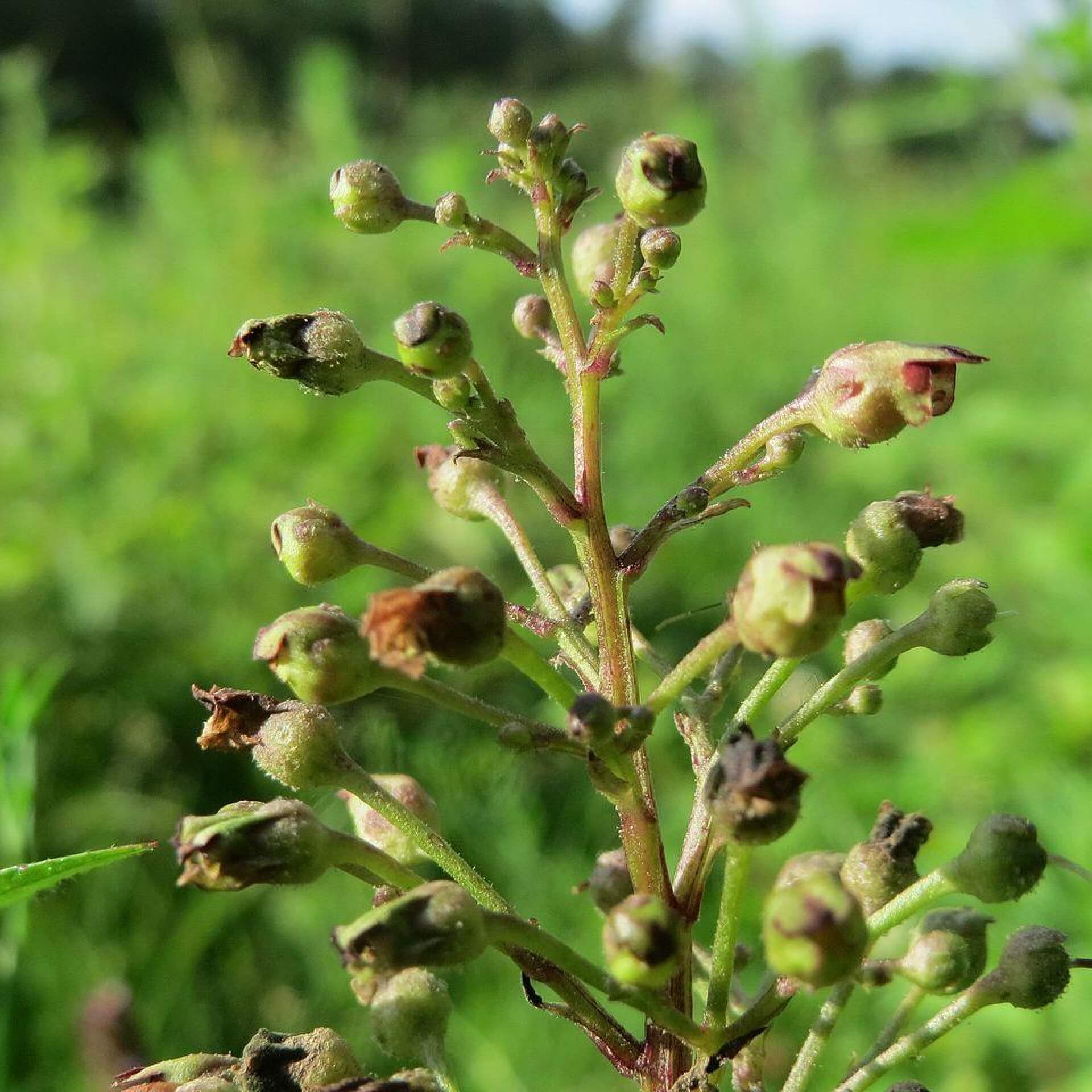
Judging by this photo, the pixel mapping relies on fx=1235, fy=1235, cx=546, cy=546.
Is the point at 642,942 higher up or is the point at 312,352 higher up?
the point at 312,352

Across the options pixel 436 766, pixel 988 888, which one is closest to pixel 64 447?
pixel 436 766

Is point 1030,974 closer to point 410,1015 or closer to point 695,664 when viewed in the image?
point 695,664

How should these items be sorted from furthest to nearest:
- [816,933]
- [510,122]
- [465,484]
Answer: [465,484], [510,122], [816,933]

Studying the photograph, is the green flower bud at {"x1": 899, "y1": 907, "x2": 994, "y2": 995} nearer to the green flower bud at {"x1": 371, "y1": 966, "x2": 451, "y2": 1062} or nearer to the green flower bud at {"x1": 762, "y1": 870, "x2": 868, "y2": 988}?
the green flower bud at {"x1": 762, "y1": 870, "x2": 868, "y2": 988}

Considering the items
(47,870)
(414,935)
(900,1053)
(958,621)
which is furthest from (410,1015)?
(958,621)

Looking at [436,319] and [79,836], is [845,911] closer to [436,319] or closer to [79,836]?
[436,319]

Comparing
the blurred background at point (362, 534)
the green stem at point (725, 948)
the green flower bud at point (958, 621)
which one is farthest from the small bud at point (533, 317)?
the green stem at point (725, 948)

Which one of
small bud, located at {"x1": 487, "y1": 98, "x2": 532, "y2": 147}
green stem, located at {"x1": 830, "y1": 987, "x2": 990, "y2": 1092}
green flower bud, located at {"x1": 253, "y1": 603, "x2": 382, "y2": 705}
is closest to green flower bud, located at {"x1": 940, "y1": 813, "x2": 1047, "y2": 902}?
green stem, located at {"x1": 830, "y1": 987, "x2": 990, "y2": 1092}
